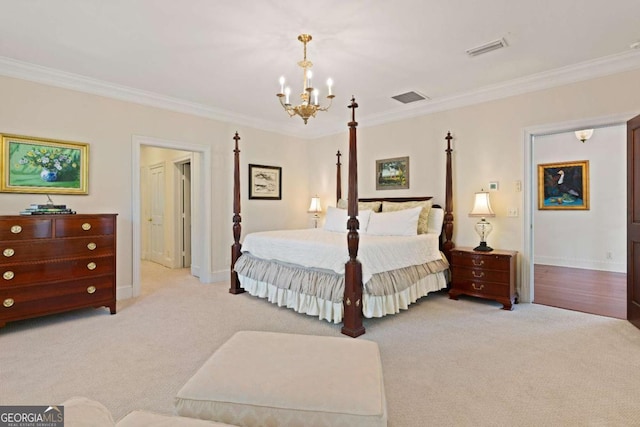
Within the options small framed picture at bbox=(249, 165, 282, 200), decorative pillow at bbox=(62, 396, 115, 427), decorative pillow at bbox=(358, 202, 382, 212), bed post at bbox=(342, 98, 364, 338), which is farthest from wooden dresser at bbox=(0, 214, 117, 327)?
decorative pillow at bbox=(358, 202, 382, 212)

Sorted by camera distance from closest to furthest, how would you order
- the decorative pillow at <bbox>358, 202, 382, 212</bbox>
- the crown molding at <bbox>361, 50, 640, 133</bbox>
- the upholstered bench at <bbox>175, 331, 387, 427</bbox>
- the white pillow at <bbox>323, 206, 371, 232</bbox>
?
the upholstered bench at <bbox>175, 331, 387, 427</bbox> → the crown molding at <bbox>361, 50, 640, 133</bbox> → the white pillow at <bbox>323, 206, 371, 232</bbox> → the decorative pillow at <bbox>358, 202, 382, 212</bbox>

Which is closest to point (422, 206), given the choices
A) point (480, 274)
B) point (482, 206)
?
point (482, 206)

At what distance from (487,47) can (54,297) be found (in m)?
4.74

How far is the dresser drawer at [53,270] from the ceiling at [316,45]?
1.99m

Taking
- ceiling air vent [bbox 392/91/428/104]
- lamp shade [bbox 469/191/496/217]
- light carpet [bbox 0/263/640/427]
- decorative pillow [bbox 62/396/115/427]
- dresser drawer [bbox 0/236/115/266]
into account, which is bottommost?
light carpet [bbox 0/263/640/427]

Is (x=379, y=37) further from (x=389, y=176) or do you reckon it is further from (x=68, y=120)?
(x=68, y=120)

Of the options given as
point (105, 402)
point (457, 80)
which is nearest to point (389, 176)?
point (457, 80)

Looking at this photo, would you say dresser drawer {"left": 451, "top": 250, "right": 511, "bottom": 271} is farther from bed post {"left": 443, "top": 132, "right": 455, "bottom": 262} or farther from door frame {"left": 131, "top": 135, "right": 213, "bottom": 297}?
door frame {"left": 131, "top": 135, "right": 213, "bottom": 297}

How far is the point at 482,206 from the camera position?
3.94 metres

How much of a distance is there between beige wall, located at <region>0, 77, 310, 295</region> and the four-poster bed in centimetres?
72

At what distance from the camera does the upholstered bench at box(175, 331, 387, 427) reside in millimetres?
1166

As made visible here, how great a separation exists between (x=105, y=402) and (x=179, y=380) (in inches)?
16.4

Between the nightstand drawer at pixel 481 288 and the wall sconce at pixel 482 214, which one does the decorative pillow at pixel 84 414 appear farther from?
the wall sconce at pixel 482 214

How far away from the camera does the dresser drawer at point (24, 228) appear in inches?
115
